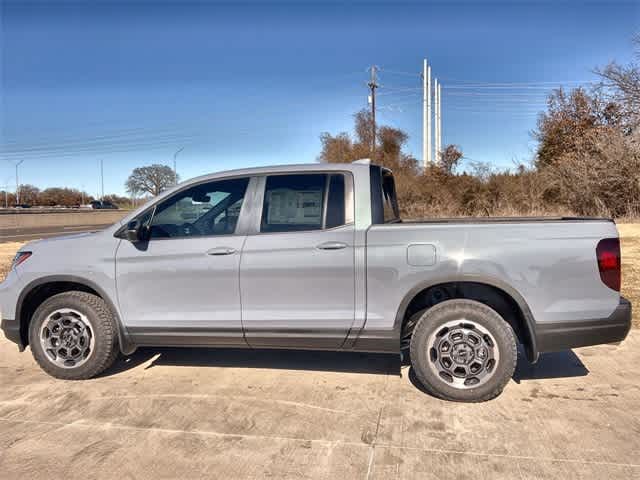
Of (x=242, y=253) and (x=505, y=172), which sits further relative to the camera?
(x=505, y=172)

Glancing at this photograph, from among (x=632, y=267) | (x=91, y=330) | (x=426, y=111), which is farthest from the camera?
(x=426, y=111)

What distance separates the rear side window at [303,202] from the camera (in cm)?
402

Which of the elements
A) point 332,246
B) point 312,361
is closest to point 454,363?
point 332,246

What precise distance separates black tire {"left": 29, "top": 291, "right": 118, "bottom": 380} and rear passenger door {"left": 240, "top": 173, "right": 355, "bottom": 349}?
1264 millimetres

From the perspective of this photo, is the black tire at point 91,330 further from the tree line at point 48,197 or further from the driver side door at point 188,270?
the tree line at point 48,197

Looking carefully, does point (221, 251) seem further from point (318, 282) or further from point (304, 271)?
point (318, 282)

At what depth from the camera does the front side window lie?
424 cm

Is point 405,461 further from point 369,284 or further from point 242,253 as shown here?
point 242,253

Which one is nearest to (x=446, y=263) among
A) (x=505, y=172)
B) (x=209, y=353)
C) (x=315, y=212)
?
(x=315, y=212)

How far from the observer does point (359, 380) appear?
4.32m

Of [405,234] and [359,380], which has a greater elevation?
[405,234]

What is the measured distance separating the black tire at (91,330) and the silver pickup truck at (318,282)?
0.01 meters

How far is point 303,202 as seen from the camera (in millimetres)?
4109

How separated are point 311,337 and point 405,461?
1.25 meters
